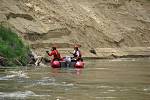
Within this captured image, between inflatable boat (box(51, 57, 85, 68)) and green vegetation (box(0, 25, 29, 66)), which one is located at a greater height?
green vegetation (box(0, 25, 29, 66))

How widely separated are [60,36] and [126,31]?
12.4 m

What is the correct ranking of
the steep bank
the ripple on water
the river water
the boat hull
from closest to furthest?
1. the ripple on water
2. the river water
3. the boat hull
4. the steep bank

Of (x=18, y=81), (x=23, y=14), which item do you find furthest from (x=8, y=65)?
(x=23, y=14)

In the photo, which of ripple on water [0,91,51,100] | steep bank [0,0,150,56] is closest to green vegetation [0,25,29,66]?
steep bank [0,0,150,56]

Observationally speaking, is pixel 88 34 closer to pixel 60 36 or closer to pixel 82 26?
pixel 82 26

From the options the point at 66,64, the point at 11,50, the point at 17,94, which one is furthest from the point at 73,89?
the point at 11,50

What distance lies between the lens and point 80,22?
51312 millimetres

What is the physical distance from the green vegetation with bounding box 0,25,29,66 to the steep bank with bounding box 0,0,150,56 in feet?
20.0

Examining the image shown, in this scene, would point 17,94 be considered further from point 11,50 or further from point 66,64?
point 11,50

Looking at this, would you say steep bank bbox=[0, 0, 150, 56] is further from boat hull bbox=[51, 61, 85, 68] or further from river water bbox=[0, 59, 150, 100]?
river water bbox=[0, 59, 150, 100]

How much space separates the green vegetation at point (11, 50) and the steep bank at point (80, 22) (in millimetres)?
6111

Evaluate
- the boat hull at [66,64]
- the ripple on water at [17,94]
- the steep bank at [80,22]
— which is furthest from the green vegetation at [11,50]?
the ripple on water at [17,94]

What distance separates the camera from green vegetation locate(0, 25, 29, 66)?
98.6 feet

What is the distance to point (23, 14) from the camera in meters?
45.5
